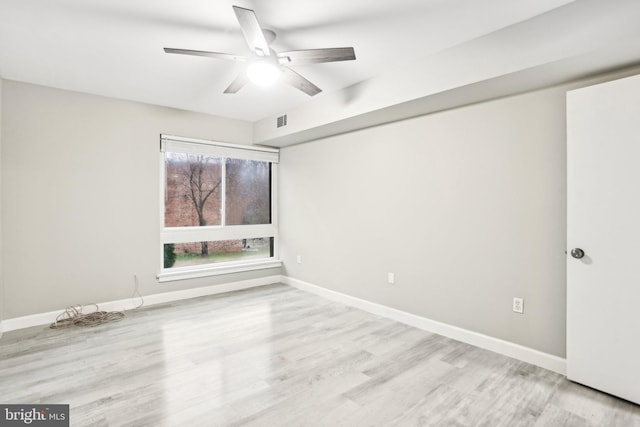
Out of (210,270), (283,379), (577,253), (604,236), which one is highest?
(604,236)

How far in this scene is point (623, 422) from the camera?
187 centimetres

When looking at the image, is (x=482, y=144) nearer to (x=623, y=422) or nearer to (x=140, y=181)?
(x=623, y=422)

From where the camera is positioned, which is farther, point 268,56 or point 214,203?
point 214,203

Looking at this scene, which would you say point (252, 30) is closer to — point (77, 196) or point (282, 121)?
point (282, 121)

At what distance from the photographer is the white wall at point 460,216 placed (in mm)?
2510

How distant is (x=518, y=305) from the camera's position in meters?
2.65

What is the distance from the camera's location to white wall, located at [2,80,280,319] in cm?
331

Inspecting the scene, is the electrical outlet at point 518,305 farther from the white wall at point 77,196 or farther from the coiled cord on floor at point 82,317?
the coiled cord on floor at point 82,317

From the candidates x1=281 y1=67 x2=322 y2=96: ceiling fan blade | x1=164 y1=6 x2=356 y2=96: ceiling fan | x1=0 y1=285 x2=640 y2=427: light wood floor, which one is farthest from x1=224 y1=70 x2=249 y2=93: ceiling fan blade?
x1=0 y1=285 x2=640 y2=427: light wood floor

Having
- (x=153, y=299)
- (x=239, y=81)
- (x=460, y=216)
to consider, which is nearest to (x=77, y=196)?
(x=153, y=299)

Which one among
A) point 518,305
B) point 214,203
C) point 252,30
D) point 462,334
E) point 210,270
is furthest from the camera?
point 214,203

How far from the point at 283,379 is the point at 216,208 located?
3005mm

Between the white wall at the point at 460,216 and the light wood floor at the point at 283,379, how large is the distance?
396mm

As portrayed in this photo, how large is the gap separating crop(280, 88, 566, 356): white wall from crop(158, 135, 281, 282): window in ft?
3.88
